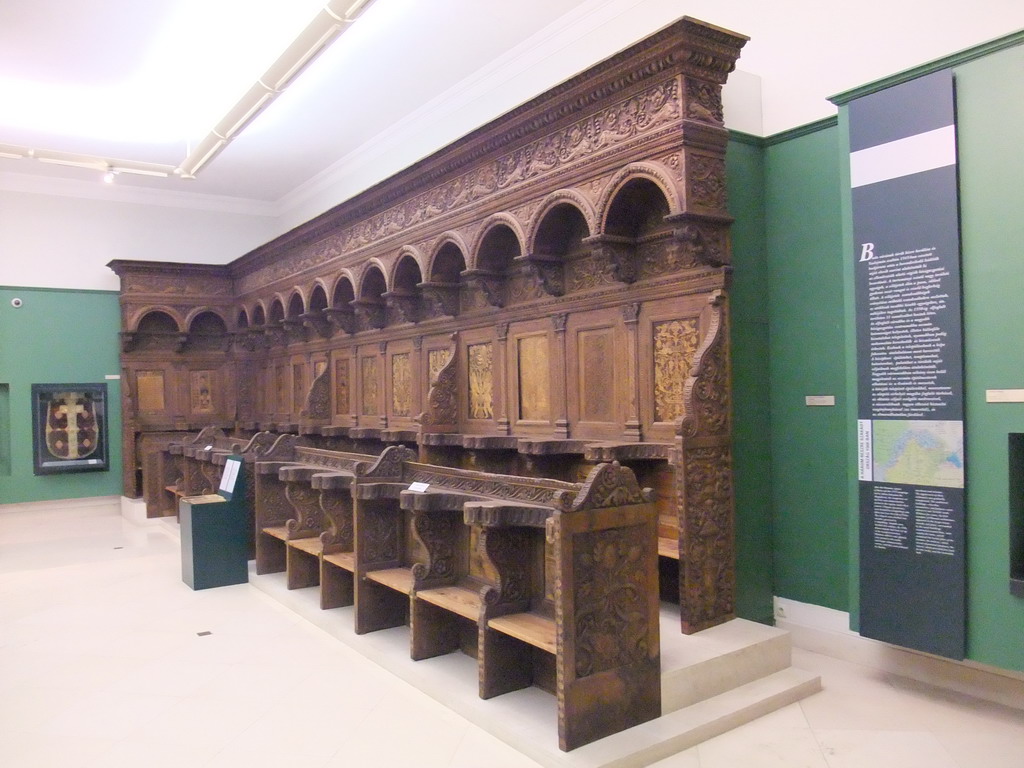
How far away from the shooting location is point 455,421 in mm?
6230

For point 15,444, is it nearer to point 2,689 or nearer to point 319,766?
point 2,689

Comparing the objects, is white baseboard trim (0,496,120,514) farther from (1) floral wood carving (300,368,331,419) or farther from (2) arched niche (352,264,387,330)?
(2) arched niche (352,264,387,330)

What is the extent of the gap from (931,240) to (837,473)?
4.37 ft

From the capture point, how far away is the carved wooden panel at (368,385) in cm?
770

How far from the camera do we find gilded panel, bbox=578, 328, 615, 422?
4832 mm

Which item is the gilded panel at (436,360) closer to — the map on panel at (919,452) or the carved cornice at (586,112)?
the carved cornice at (586,112)

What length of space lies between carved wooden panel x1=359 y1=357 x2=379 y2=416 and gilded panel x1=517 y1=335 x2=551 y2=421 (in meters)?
2.46

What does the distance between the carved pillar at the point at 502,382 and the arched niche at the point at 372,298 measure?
1779 millimetres

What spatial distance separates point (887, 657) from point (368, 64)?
5.87 metres

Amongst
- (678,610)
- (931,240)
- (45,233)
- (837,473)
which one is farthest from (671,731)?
(45,233)

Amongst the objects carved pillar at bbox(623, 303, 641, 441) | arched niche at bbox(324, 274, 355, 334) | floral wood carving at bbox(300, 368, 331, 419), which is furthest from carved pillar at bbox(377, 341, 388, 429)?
carved pillar at bbox(623, 303, 641, 441)

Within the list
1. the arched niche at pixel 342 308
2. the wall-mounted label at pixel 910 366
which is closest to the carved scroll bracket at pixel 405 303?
the arched niche at pixel 342 308

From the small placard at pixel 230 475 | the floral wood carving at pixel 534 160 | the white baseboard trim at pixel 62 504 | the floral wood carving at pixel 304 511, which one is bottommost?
the white baseboard trim at pixel 62 504

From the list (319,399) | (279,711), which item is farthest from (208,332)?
(279,711)
